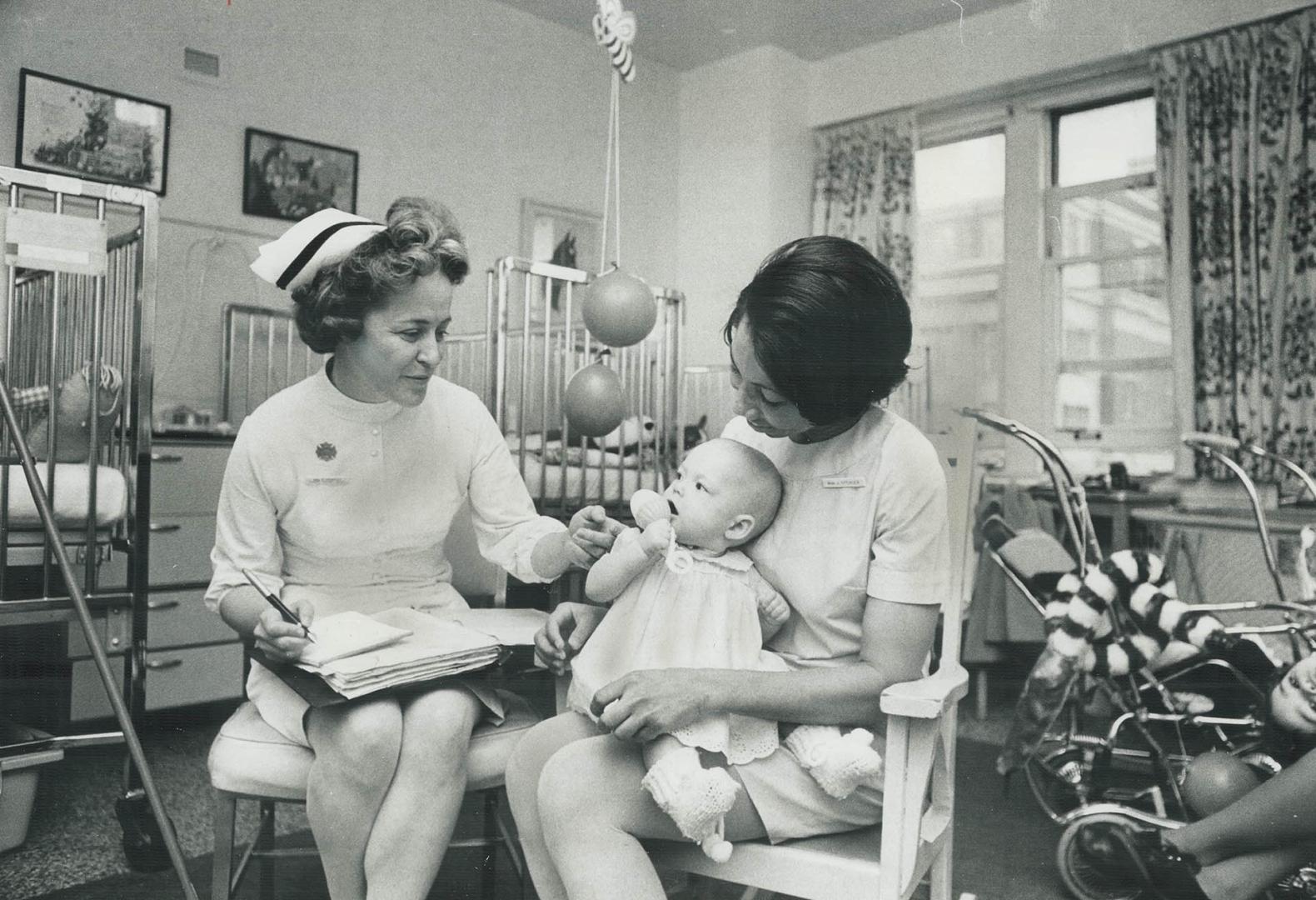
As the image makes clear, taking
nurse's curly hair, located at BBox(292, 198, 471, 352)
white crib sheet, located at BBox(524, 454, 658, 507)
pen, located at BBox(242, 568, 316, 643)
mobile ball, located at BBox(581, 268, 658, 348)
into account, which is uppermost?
mobile ball, located at BBox(581, 268, 658, 348)

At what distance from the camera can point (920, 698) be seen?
114 centimetres

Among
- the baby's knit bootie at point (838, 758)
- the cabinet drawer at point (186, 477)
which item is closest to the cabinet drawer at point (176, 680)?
the cabinet drawer at point (186, 477)

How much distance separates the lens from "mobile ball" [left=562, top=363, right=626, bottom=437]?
259 cm

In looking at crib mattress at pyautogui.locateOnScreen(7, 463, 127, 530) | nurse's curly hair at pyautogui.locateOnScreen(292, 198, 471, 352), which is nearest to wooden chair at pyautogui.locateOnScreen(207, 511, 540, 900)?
nurse's curly hair at pyautogui.locateOnScreen(292, 198, 471, 352)

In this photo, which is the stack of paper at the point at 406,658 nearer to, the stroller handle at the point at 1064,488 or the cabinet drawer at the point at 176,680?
the stroller handle at the point at 1064,488

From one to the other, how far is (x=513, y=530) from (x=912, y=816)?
0.86 m

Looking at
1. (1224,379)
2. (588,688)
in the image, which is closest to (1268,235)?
(1224,379)

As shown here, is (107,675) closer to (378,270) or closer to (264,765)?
(264,765)

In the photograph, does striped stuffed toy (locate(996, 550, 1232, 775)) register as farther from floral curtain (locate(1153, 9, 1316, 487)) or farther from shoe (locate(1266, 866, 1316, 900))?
floral curtain (locate(1153, 9, 1316, 487))

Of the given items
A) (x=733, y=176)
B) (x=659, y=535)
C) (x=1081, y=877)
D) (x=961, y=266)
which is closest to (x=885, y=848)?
(x=659, y=535)

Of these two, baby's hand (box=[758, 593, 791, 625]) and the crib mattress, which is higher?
the crib mattress

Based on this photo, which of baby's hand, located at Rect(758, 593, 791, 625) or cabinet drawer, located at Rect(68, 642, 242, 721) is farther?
cabinet drawer, located at Rect(68, 642, 242, 721)

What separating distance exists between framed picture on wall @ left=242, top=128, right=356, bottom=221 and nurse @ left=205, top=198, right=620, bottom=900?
266cm

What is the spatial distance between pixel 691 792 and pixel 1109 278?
451 cm
